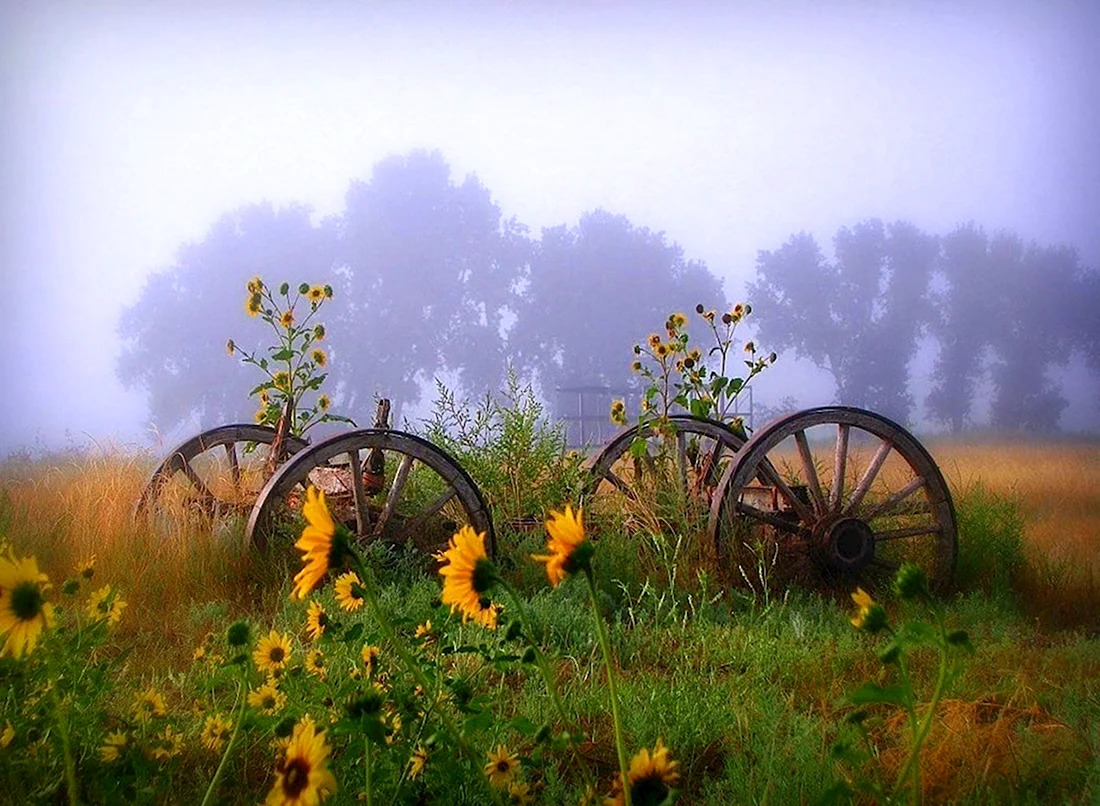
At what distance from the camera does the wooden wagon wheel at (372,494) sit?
251 centimetres

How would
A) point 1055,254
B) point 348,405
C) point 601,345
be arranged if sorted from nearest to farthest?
1. point 1055,254
2. point 601,345
3. point 348,405

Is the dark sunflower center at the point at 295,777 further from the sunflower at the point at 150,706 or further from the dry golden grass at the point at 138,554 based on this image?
the dry golden grass at the point at 138,554

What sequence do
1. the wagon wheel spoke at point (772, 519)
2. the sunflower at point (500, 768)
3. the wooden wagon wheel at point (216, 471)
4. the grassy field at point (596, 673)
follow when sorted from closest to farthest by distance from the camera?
the sunflower at point (500, 768), the grassy field at point (596, 673), the wagon wheel spoke at point (772, 519), the wooden wagon wheel at point (216, 471)

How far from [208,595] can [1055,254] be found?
6.05 feet

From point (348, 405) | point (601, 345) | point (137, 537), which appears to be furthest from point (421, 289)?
point (137, 537)

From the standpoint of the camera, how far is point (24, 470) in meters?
1.98

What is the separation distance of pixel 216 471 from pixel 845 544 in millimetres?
2117

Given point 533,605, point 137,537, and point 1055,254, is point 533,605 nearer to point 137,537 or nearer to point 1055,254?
point 137,537

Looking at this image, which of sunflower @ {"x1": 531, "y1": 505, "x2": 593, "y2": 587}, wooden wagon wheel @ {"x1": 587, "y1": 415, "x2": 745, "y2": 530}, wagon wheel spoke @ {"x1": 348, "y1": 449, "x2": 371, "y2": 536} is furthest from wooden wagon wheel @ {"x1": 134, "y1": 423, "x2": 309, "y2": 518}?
sunflower @ {"x1": 531, "y1": 505, "x2": 593, "y2": 587}

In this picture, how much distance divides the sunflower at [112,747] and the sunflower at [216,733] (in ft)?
0.48

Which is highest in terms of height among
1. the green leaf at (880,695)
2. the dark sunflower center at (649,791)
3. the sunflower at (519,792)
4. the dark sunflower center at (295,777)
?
the green leaf at (880,695)

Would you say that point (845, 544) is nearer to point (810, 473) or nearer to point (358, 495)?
point (810, 473)

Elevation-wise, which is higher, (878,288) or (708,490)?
(878,288)

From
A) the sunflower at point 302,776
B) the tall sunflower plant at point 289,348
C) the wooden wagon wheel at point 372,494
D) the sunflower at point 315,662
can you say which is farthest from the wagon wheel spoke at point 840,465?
the sunflower at point 302,776
